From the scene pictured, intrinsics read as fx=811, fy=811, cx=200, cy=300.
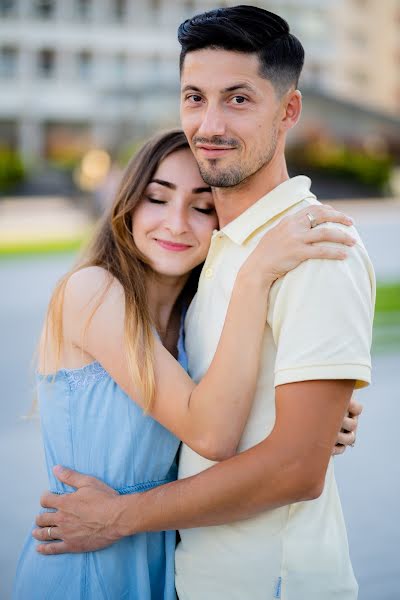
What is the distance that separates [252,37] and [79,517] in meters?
1.42

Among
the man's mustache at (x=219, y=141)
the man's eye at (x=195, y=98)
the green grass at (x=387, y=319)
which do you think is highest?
the man's eye at (x=195, y=98)

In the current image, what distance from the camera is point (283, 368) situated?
1.93m

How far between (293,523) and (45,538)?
75 cm

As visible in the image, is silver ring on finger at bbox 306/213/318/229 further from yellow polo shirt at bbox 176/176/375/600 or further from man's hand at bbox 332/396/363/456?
man's hand at bbox 332/396/363/456

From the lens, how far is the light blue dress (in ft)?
7.75

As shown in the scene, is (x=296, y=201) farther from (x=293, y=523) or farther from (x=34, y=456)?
(x=34, y=456)

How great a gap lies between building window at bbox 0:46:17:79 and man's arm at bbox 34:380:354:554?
48996 millimetres

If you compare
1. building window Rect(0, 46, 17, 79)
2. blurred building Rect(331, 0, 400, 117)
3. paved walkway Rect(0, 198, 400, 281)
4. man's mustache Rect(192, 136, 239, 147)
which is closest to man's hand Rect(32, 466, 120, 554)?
man's mustache Rect(192, 136, 239, 147)

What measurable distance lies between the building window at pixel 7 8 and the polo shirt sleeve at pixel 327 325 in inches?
1975

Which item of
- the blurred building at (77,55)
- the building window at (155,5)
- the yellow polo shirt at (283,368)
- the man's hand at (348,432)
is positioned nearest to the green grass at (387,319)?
the man's hand at (348,432)

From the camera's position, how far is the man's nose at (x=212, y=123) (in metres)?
2.25

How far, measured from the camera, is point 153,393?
2254 mm

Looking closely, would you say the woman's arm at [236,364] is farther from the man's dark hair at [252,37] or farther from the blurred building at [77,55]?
the blurred building at [77,55]

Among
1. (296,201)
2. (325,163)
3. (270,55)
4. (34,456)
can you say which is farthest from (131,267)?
(325,163)
